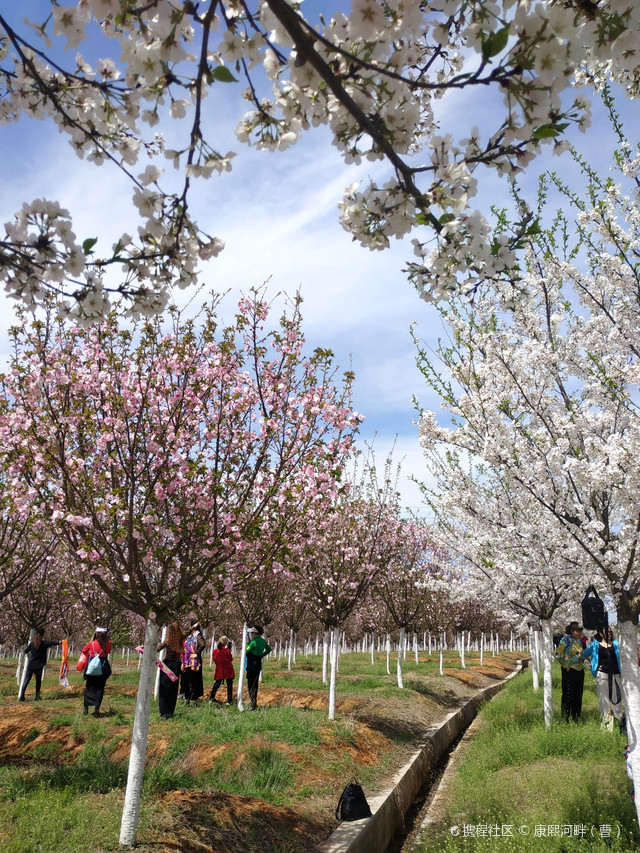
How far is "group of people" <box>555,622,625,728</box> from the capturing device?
8.47m

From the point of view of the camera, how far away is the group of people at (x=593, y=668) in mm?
8470

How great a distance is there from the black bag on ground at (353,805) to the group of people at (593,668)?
4282mm

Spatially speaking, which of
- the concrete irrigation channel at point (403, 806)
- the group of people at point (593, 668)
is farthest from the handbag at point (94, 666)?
the group of people at point (593, 668)

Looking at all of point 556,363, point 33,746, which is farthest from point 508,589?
point 33,746

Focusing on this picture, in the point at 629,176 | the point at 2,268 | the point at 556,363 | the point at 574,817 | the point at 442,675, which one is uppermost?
the point at 629,176

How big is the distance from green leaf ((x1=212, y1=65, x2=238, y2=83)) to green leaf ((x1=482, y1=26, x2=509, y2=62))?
89 centimetres

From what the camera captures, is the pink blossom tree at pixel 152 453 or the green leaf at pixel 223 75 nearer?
the green leaf at pixel 223 75

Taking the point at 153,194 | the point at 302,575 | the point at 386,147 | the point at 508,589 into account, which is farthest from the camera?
the point at 302,575

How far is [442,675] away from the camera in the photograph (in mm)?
21875

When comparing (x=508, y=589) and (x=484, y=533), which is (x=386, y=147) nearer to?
(x=484, y=533)

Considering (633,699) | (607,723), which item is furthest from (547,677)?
(633,699)

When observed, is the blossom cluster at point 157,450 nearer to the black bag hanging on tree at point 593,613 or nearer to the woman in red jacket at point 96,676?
the black bag hanging on tree at point 593,613

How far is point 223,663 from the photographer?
13219 millimetres

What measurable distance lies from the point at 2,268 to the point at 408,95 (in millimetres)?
2061
